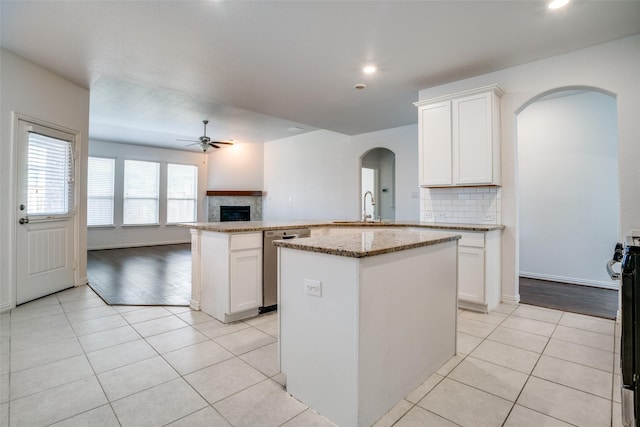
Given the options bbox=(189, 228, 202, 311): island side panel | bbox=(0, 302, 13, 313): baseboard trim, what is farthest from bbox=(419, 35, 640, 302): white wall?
bbox=(0, 302, 13, 313): baseboard trim

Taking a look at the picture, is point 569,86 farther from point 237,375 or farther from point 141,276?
point 141,276

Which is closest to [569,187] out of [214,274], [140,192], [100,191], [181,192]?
[214,274]

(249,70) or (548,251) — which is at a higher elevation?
(249,70)

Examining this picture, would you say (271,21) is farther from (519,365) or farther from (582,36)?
(519,365)

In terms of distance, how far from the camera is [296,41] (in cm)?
291

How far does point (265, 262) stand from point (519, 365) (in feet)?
7.31

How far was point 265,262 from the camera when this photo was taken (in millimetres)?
3176

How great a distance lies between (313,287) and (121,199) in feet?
26.7

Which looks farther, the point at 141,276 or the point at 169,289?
the point at 141,276

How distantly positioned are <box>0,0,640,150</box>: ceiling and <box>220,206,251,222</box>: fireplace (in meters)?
4.68

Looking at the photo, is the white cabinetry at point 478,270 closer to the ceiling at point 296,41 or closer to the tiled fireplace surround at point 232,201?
the ceiling at point 296,41

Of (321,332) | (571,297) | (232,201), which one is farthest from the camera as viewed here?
(232,201)

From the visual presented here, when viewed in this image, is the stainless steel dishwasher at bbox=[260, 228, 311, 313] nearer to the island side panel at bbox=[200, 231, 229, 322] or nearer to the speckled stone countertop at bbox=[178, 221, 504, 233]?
the speckled stone countertop at bbox=[178, 221, 504, 233]

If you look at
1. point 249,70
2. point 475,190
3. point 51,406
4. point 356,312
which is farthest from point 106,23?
point 475,190
